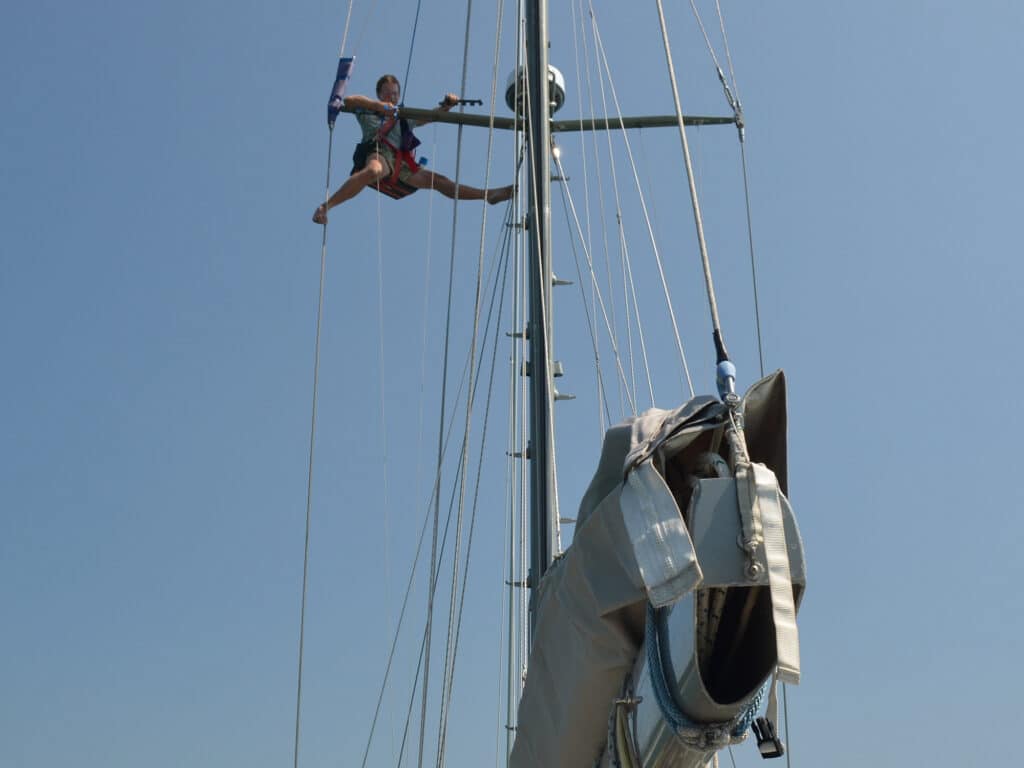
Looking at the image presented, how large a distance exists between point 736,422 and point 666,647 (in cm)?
56

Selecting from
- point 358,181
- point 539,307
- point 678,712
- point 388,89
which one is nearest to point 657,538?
point 678,712

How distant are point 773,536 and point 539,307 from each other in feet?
12.4

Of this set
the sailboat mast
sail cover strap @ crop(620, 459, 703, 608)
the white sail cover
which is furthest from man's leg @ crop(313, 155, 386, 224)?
sail cover strap @ crop(620, 459, 703, 608)

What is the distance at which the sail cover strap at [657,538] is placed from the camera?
220cm

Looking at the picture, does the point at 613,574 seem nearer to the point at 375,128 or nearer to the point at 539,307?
the point at 539,307

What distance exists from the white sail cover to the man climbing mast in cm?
573

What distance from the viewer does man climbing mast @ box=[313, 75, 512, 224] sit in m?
8.59

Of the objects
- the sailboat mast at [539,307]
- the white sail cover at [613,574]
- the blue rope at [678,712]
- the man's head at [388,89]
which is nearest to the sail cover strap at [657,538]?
the white sail cover at [613,574]

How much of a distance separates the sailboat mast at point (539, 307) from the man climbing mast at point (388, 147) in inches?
74.5

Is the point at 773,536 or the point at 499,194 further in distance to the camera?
the point at 499,194

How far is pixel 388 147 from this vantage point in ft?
28.5

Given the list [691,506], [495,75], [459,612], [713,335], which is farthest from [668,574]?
[495,75]

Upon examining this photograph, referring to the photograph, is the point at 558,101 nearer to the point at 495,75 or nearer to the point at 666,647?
the point at 495,75

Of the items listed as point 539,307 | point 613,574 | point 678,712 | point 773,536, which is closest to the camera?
point 773,536
